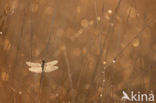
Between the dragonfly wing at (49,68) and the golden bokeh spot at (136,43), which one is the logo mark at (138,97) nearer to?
the golden bokeh spot at (136,43)

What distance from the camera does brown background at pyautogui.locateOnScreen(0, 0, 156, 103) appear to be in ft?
3.45

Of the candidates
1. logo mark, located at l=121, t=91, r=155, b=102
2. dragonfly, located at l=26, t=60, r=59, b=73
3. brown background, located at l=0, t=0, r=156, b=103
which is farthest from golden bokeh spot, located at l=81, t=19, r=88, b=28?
logo mark, located at l=121, t=91, r=155, b=102

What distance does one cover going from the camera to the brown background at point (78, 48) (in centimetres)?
105

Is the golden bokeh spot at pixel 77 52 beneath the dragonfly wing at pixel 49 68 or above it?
above

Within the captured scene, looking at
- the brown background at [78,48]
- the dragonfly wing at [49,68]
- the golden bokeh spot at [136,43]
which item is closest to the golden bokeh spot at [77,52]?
the brown background at [78,48]

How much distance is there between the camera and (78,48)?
108 centimetres

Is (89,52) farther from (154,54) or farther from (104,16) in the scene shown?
(154,54)

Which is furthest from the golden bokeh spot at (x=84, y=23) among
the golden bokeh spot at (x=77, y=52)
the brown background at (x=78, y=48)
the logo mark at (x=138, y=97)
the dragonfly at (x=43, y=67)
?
the logo mark at (x=138, y=97)

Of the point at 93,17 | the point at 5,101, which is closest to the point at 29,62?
the point at 5,101

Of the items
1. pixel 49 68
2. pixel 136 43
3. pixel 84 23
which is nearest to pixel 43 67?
pixel 49 68

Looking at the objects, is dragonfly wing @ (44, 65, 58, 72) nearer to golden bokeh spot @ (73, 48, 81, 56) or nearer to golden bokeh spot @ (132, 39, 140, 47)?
golden bokeh spot @ (73, 48, 81, 56)

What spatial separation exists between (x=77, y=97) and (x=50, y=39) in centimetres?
31

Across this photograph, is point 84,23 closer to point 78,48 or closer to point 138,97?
point 78,48

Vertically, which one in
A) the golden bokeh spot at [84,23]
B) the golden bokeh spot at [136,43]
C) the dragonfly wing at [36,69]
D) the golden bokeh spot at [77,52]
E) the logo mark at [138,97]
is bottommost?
the logo mark at [138,97]
